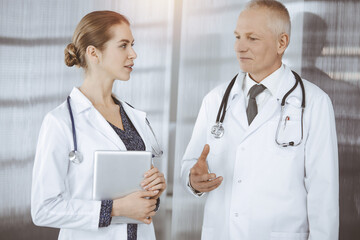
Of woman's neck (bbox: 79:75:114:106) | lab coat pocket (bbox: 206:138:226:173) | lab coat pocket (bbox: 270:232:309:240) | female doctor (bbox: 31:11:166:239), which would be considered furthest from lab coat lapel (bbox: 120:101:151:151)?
lab coat pocket (bbox: 270:232:309:240)

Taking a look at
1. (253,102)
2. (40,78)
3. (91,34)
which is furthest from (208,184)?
(40,78)

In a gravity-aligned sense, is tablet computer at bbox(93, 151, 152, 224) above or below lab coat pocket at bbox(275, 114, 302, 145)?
below

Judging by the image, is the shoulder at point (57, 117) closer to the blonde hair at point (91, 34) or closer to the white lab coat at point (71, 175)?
the white lab coat at point (71, 175)

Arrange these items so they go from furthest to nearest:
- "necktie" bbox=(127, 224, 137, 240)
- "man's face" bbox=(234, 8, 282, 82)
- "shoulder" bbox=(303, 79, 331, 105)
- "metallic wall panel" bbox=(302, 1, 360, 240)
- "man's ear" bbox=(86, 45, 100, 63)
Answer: "metallic wall panel" bbox=(302, 1, 360, 240) < "man's face" bbox=(234, 8, 282, 82) < "shoulder" bbox=(303, 79, 331, 105) < "man's ear" bbox=(86, 45, 100, 63) < "necktie" bbox=(127, 224, 137, 240)

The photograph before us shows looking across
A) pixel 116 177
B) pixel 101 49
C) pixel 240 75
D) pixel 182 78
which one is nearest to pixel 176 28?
pixel 182 78

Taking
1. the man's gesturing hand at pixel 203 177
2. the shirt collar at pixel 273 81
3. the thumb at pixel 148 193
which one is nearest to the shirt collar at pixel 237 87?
the shirt collar at pixel 273 81

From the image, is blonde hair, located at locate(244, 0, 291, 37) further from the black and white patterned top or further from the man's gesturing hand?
the black and white patterned top

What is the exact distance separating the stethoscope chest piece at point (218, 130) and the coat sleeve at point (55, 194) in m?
0.67

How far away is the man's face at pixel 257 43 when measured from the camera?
6.27 ft

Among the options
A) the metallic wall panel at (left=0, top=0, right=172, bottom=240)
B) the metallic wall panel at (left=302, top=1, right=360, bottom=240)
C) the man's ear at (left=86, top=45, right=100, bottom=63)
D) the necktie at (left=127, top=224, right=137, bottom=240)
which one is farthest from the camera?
the metallic wall panel at (left=0, top=0, right=172, bottom=240)

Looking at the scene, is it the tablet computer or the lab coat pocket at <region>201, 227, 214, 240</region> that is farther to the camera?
the lab coat pocket at <region>201, 227, 214, 240</region>

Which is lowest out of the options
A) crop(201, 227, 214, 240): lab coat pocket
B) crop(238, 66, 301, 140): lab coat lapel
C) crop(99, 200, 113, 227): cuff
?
crop(201, 227, 214, 240): lab coat pocket

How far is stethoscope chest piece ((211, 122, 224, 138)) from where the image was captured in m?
1.92

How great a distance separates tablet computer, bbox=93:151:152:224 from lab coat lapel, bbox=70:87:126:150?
0.17m
